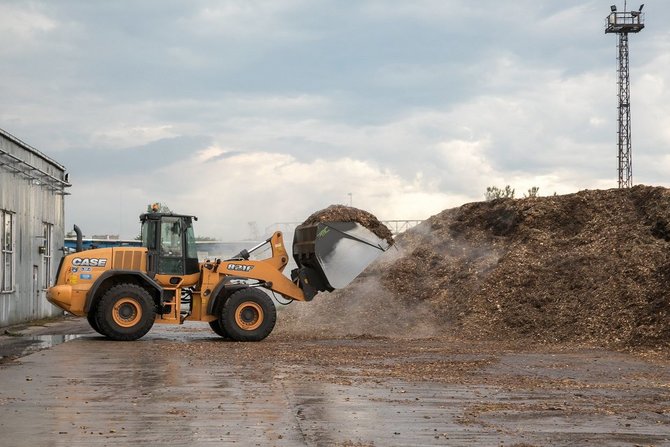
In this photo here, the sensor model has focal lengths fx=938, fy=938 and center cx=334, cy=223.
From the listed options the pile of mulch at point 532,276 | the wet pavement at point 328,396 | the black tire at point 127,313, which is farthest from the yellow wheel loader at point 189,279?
the pile of mulch at point 532,276

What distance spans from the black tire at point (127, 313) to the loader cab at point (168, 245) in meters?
1.03

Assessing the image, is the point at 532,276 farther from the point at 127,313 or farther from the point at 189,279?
the point at 127,313

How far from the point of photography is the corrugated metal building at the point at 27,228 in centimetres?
3100

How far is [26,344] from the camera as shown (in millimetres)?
22828

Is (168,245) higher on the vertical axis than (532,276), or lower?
higher

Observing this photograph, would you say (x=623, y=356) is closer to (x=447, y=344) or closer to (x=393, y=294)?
(x=447, y=344)

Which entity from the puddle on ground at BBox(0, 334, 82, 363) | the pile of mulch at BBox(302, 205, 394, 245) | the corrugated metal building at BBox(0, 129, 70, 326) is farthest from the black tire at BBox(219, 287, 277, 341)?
the corrugated metal building at BBox(0, 129, 70, 326)

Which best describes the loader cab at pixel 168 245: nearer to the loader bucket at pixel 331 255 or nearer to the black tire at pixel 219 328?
the black tire at pixel 219 328

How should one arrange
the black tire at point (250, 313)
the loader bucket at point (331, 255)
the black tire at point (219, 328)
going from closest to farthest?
the black tire at point (250, 313) < the black tire at point (219, 328) < the loader bucket at point (331, 255)

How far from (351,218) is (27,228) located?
14.7 m

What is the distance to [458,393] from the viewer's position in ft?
43.2

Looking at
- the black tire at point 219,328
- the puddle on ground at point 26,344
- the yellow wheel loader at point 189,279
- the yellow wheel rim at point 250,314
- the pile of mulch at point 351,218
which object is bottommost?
the puddle on ground at point 26,344

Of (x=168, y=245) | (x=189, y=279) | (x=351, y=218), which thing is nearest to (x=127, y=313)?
(x=189, y=279)

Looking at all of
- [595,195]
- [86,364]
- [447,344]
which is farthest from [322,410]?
[595,195]
